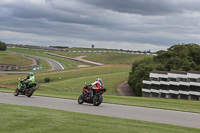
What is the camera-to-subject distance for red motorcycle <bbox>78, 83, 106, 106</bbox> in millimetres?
19219

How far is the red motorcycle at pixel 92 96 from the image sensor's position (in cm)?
1922

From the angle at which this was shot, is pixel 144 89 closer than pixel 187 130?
No

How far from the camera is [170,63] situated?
7075cm

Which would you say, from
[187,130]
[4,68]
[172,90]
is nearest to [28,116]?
[187,130]

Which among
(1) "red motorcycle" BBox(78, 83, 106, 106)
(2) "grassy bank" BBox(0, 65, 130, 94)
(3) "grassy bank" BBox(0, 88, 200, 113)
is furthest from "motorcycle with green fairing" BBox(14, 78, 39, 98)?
(2) "grassy bank" BBox(0, 65, 130, 94)

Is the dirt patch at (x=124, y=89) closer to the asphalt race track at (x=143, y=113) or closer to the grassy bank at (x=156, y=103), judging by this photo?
the grassy bank at (x=156, y=103)

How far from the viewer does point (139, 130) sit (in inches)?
400

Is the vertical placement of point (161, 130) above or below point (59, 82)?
above

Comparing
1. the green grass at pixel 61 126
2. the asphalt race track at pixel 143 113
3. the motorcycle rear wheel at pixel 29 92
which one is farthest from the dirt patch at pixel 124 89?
the green grass at pixel 61 126

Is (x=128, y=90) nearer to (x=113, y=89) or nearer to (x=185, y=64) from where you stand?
(x=113, y=89)

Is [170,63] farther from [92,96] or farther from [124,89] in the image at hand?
[92,96]

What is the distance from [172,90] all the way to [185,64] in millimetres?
15997

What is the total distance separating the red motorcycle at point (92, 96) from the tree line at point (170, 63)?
41.4 metres

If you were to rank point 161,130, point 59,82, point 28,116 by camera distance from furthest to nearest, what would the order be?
1. point 59,82
2. point 28,116
3. point 161,130
